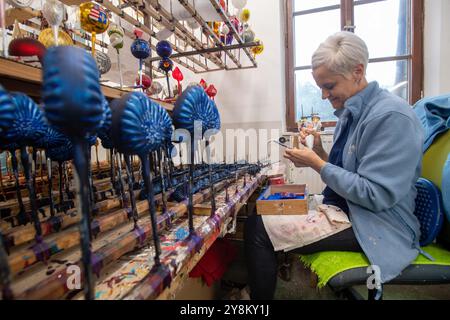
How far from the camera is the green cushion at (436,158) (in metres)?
0.93

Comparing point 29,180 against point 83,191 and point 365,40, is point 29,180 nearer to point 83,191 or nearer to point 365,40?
point 83,191

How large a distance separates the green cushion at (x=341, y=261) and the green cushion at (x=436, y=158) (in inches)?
10.1

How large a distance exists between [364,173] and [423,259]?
365 millimetres

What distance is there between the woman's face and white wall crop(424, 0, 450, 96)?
1.87 metres

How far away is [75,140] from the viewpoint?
0.27 m

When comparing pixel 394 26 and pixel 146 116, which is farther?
pixel 394 26

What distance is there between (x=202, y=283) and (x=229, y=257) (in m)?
0.26

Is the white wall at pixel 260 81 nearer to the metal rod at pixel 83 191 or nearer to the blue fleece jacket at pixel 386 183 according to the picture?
the blue fleece jacket at pixel 386 183

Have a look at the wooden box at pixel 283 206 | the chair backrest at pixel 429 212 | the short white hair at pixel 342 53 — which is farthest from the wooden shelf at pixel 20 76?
the chair backrest at pixel 429 212

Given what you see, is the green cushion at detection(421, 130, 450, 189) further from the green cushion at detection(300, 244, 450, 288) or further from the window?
the window

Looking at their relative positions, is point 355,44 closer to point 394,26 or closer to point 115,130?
point 115,130

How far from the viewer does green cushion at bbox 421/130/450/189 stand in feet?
3.05

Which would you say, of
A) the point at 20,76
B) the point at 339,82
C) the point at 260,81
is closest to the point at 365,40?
the point at 260,81
